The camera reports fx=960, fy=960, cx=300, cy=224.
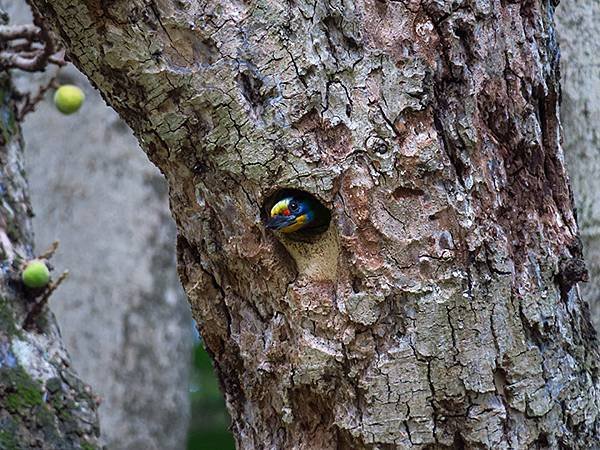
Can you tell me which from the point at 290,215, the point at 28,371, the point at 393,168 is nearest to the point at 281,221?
the point at 290,215

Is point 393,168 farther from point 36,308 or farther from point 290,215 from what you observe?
point 36,308

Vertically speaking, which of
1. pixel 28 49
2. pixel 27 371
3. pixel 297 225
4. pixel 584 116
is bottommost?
pixel 27 371

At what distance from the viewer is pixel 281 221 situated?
192 cm

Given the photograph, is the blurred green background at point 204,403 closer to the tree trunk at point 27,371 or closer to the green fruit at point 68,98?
the green fruit at point 68,98

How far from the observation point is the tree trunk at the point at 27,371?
2.61 meters

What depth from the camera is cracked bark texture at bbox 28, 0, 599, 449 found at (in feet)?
6.27

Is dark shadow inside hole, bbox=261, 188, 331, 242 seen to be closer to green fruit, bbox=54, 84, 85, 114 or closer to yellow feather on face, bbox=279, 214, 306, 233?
yellow feather on face, bbox=279, 214, 306, 233

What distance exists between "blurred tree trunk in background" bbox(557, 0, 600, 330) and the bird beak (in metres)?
1.21

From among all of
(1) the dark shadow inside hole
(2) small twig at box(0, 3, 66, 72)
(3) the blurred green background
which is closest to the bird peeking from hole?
(1) the dark shadow inside hole

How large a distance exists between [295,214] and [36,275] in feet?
3.75

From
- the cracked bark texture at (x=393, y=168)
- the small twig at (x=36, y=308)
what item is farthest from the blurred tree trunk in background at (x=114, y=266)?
the cracked bark texture at (x=393, y=168)

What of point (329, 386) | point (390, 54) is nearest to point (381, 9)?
point (390, 54)

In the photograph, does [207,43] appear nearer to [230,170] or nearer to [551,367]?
[230,170]

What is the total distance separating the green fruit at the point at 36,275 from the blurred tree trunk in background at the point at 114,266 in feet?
7.99
